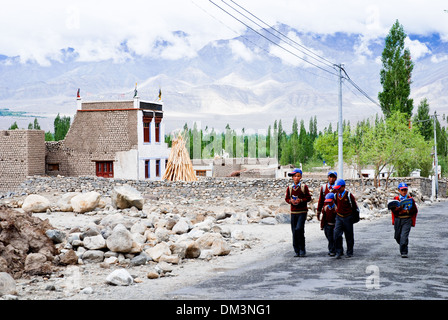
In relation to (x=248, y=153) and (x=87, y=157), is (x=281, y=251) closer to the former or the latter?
(x=87, y=157)

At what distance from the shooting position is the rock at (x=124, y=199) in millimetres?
24656

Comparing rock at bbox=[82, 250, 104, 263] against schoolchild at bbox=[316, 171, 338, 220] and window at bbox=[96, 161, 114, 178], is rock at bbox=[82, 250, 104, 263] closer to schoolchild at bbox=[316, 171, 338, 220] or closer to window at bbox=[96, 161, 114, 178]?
schoolchild at bbox=[316, 171, 338, 220]

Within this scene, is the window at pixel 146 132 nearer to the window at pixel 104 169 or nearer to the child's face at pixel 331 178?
the window at pixel 104 169

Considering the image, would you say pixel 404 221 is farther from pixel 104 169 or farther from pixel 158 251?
pixel 104 169

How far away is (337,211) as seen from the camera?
1273 centimetres

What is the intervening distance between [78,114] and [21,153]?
6.22 metres

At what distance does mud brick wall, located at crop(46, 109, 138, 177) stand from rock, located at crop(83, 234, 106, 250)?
3023 centimetres

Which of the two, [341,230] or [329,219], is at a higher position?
[329,219]

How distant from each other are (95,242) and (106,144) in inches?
1234

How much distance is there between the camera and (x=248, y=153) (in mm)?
126625

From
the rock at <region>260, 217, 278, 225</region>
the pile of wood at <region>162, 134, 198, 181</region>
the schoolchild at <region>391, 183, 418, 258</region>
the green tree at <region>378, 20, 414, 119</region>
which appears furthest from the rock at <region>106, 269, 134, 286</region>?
the green tree at <region>378, 20, 414, 119</region>

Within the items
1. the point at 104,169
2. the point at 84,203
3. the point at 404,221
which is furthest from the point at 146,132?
the point at 404,221

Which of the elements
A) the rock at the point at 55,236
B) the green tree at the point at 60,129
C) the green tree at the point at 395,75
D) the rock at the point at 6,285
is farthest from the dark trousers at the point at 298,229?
the green tree at the point at 60,129
